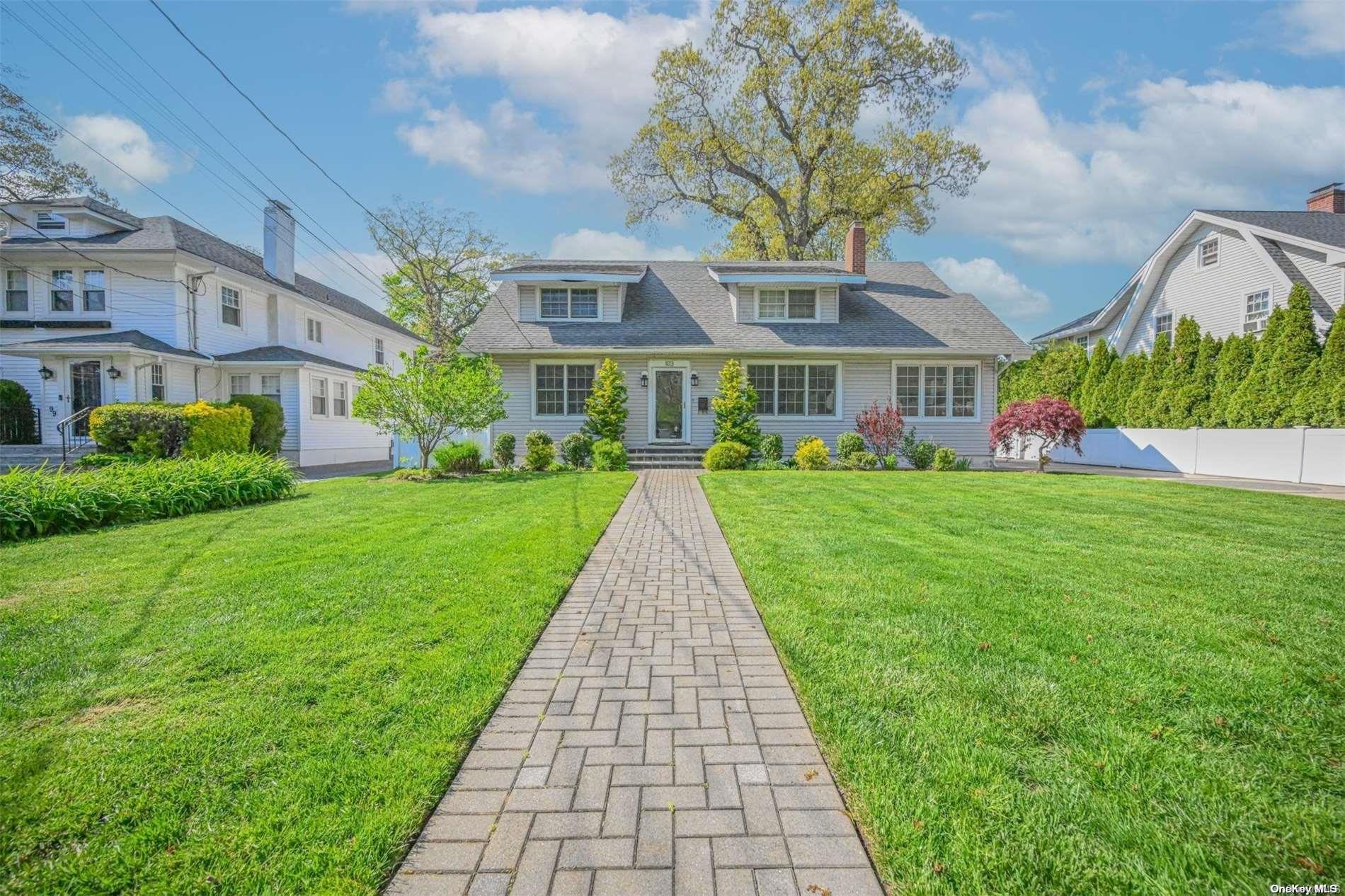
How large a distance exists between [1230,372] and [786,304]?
472 inches

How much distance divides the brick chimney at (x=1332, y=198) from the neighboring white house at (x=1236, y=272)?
1.0 inches

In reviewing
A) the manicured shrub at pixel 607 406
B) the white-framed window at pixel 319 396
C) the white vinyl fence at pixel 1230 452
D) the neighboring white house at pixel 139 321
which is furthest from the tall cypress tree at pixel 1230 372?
the white-framed window at pixel 319 396

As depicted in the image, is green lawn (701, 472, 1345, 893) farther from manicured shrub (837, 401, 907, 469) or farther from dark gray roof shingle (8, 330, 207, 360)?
dark gray roof shingle (8, 330, 207, 360)

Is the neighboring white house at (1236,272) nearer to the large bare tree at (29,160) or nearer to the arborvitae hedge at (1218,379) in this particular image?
the arborvitae hedge at (1218,379)

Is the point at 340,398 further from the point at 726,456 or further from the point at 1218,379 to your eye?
the point at 1218,379

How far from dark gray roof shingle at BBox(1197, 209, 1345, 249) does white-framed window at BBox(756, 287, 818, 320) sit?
1420cm

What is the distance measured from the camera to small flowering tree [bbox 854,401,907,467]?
15.2 m

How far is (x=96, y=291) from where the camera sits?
670 inches

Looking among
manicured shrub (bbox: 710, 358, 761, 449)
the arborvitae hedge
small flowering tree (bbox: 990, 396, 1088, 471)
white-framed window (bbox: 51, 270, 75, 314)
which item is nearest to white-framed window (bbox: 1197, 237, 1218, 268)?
the arborvitae hedge

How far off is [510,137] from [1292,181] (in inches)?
1128

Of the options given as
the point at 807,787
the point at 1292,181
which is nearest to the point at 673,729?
the point at 807,787

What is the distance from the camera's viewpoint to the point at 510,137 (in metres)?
15.2

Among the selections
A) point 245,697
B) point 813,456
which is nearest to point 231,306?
point 813,456

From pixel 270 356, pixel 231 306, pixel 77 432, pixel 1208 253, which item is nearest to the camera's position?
pixel 77 432
